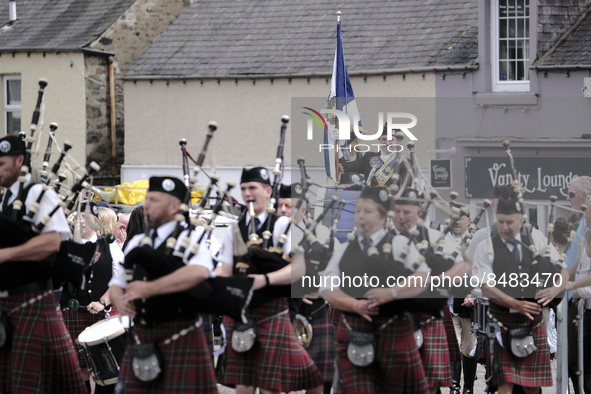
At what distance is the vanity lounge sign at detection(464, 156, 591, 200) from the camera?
7.11 meters

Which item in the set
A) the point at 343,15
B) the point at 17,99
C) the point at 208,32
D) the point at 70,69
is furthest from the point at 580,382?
the point at 17,99

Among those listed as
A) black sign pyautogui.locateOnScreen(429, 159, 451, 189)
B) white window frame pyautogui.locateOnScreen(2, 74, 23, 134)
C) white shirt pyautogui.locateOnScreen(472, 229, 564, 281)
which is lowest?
white shirt pyautogui.locateOnScreen(472, 229, 564, 281)

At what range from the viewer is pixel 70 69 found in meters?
17.1

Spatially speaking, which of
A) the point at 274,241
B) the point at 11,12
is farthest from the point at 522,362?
the point at 11,12

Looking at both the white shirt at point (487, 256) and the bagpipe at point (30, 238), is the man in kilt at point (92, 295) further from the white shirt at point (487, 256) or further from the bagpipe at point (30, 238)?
the white shirt at point (487, 256)

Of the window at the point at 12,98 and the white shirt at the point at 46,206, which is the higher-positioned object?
the window at the point at 12,98

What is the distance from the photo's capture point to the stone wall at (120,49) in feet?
56.9

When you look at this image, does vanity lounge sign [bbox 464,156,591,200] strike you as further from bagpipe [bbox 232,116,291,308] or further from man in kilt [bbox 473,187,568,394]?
bagpipe [bbox 232,116,291,308]

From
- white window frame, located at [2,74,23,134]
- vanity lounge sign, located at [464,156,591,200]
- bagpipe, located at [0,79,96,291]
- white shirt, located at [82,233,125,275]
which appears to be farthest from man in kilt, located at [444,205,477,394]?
white window frame, located at [2,74,23,134]

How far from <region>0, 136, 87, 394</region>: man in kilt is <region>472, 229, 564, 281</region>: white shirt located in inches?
94.0

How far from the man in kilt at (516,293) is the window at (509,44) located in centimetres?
805

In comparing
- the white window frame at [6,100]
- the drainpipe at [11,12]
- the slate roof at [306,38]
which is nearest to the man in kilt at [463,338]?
the slate roof at [306,38]

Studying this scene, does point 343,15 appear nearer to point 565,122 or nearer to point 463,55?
point 463,55

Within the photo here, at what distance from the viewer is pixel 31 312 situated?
5.33 metres
